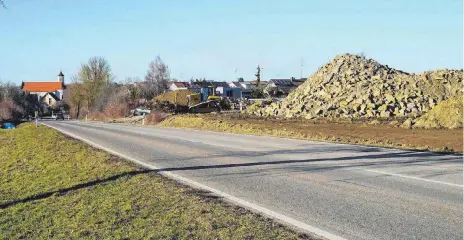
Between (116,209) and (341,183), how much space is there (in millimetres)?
4218

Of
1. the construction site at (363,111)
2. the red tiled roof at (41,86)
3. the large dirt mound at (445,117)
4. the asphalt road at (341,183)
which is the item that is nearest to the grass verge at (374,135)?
the construction site at (363,111)

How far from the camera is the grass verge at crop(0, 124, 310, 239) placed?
6223 mm

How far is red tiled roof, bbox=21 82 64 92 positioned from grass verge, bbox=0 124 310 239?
155986mm

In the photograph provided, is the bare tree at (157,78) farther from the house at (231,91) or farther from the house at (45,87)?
the house at (45,87)

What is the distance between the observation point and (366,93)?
32812mm

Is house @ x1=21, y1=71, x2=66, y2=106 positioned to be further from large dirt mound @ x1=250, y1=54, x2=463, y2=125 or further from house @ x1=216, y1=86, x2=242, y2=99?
large dirt mound @ x1=250, y1=54, x2=463, y2=125

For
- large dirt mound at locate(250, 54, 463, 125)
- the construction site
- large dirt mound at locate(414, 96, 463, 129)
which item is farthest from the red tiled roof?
large dirt mound at locate(414, 96, 463, 129)

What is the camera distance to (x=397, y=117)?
1128 inches

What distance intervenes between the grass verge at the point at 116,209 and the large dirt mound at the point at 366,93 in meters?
21.5

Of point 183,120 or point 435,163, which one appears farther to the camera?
point 183,120

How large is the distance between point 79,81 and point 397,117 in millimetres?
71647

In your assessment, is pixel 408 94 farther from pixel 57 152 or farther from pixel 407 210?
pixel 407 210

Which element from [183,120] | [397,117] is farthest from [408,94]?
[183,120]

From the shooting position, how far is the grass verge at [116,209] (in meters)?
6.22
